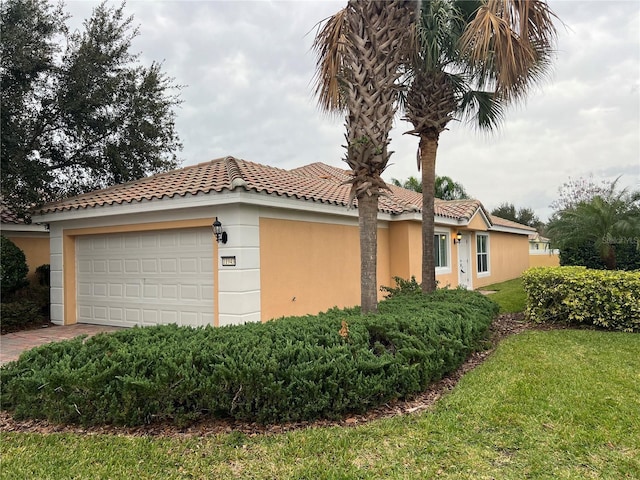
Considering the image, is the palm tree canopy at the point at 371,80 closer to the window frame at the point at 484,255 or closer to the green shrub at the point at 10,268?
the green shrub at the point at 10,268

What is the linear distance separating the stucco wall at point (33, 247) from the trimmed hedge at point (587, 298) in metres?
14.8

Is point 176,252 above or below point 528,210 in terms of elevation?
below

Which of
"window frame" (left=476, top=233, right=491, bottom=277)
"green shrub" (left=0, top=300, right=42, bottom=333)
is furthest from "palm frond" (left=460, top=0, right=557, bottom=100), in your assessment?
"window frame" (left=476, top=233, right=491, bottom=277)

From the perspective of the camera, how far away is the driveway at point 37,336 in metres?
8.32

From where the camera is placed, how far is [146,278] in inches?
395

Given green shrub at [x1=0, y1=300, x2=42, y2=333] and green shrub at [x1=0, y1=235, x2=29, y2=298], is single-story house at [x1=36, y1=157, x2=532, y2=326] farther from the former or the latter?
green shrub at [x1=0, y1=235, x2=29, y2=298]

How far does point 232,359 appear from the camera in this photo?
14.7 ft

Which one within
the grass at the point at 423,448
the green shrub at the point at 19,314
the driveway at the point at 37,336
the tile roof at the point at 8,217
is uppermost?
the tile roof at the point at 8,217

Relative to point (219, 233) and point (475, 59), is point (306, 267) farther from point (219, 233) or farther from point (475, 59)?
point (475, 59)

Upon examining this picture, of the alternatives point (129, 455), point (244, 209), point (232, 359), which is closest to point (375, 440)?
point (232, 359)

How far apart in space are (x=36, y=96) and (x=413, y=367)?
12433 mm

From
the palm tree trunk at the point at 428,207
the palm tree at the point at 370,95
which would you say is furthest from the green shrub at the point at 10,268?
the palm tree trunk at the point at 428,207

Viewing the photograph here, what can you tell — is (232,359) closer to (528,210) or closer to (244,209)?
(244,209)

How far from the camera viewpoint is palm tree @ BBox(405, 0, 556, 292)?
7.32 meters
